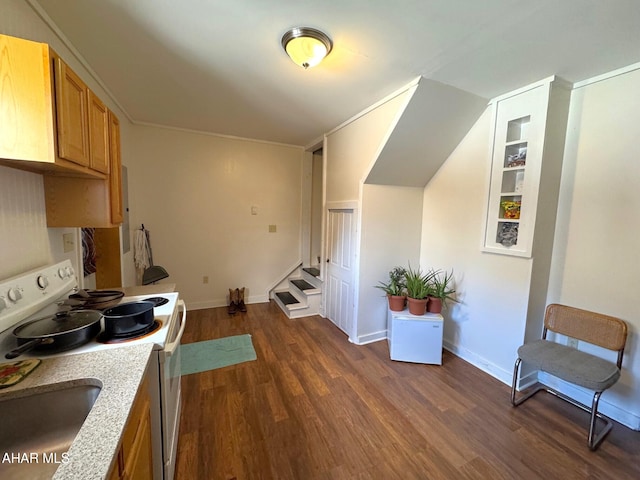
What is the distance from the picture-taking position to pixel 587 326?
1947 millimetres

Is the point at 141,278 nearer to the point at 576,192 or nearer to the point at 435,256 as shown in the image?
the point at 435,256

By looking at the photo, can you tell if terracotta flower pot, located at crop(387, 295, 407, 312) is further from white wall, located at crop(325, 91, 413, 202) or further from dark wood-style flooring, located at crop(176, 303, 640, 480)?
white wall, located at crop(325, 91, 413, 202)

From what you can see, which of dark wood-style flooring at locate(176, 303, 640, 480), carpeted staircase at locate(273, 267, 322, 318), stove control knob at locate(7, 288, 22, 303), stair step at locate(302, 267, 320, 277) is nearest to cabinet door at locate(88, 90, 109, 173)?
stove control knob at locate(7, 288, 22, 303)

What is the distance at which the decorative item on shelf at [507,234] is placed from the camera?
2.21 meters

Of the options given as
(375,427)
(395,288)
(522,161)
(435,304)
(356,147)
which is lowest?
(375,427)

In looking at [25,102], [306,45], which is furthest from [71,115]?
[306,45]

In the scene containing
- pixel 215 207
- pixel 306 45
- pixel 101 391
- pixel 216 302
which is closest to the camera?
pixel 101 391

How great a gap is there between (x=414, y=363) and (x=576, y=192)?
2.01 metres

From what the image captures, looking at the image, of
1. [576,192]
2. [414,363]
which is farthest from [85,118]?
[576,192]

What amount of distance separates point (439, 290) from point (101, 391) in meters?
2.66

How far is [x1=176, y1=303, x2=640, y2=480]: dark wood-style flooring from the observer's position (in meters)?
1.51

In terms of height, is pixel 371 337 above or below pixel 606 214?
below

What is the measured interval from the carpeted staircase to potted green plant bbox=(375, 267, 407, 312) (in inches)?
44.3

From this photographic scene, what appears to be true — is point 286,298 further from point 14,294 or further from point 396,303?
point 14,294
